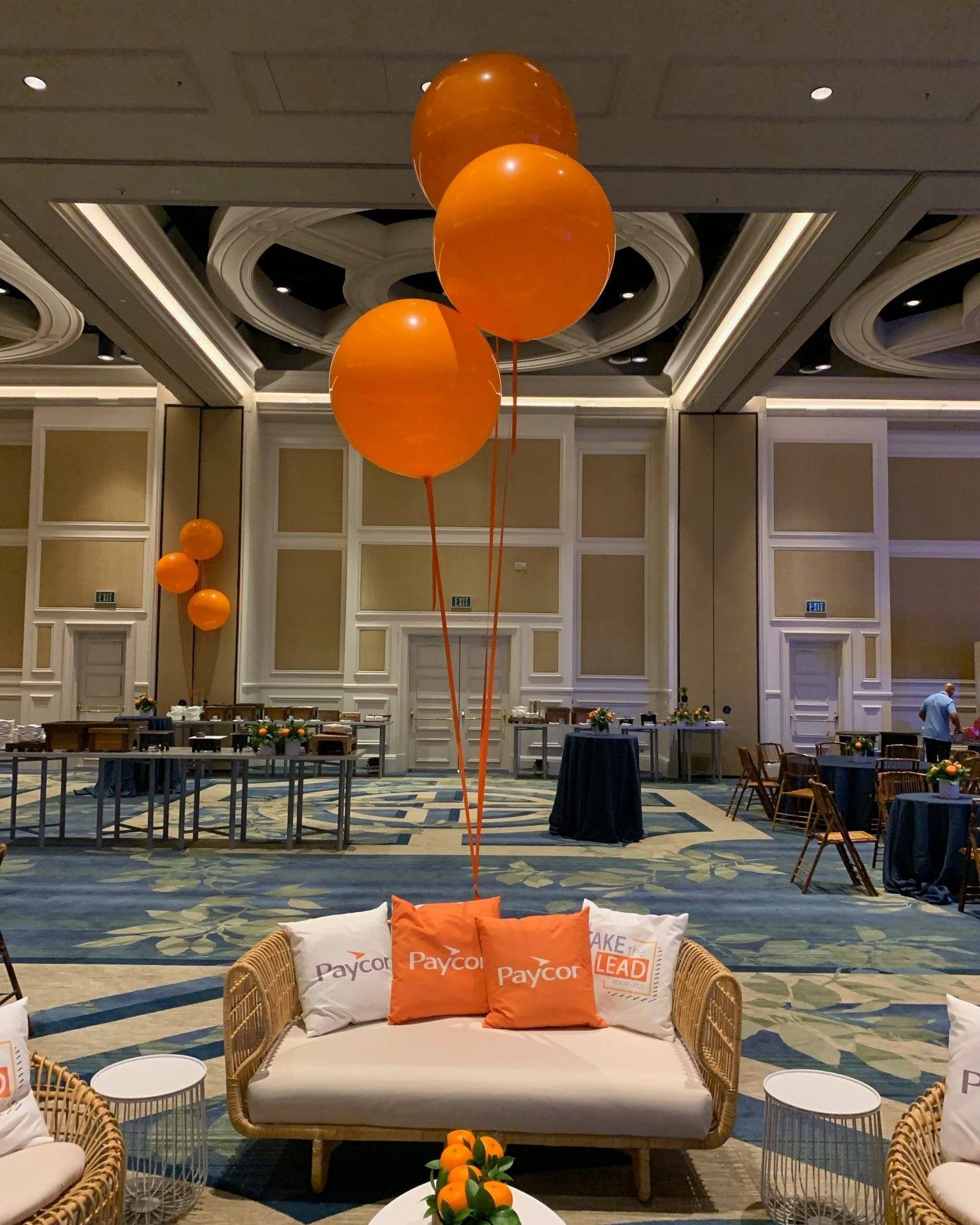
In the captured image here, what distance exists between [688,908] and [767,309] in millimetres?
6030

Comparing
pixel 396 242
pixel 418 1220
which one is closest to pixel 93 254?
pixel 396 242

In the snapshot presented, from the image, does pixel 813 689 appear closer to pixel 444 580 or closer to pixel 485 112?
pixel 444 580

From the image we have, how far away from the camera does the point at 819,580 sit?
13086mm

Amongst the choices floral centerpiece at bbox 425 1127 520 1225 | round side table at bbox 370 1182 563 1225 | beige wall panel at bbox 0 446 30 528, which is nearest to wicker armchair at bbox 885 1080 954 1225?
round side table at bbox 370 1182 563 1225

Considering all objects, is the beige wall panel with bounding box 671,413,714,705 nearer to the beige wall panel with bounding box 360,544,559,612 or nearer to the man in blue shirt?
the beige wall panel with bounding box 360,544,559,612

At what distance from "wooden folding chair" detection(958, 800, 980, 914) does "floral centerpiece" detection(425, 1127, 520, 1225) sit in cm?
494

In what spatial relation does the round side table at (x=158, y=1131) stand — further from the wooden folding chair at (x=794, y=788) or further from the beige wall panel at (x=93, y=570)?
the beige wall panel at (x=93, y=570)

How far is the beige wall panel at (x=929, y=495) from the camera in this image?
13.6 meters

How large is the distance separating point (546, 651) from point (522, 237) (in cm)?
1078

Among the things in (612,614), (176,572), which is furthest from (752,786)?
(176,572)

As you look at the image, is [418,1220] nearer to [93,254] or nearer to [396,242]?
[93,254]

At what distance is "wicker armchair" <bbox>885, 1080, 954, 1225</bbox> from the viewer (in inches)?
76.9

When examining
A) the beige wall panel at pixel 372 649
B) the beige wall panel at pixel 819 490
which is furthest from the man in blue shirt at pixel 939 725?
the beige wall panel at pixel 372 649

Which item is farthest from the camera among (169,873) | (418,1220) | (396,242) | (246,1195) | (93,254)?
(396,242)
